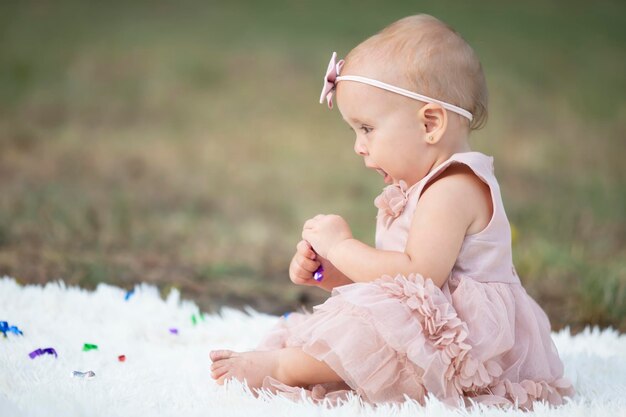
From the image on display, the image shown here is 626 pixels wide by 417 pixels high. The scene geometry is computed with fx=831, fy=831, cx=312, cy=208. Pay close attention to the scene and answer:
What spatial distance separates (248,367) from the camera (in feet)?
4.14

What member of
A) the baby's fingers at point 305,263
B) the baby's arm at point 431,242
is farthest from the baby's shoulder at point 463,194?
the baby's fingers at point 305,263

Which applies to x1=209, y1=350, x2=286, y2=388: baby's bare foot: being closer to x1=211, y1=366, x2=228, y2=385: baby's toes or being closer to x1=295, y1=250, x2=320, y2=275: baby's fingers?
x1=211, y1=366, x2=228, y2=385: baby's toes

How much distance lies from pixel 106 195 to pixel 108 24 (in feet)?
3.91

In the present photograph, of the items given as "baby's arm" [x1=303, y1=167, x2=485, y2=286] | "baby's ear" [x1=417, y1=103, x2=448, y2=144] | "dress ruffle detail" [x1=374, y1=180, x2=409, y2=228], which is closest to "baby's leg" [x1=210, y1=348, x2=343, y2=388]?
"baby's arm" [x1=303, y1=167, x2=485, y2=286]

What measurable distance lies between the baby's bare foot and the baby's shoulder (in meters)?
0.33

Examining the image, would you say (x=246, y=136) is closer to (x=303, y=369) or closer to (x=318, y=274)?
(x=318, y=274)

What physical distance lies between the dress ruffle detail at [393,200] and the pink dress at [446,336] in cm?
2

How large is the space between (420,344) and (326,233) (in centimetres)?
24

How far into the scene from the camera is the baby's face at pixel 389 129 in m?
1.28

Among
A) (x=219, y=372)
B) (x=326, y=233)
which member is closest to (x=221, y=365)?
(x=219, y=372)

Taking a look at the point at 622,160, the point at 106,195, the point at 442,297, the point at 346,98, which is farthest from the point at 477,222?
the point at 622,160

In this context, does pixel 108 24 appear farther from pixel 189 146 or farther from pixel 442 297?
pixel 442 297

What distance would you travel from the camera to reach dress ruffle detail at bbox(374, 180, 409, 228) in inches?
51.7

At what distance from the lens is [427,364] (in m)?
1.15
